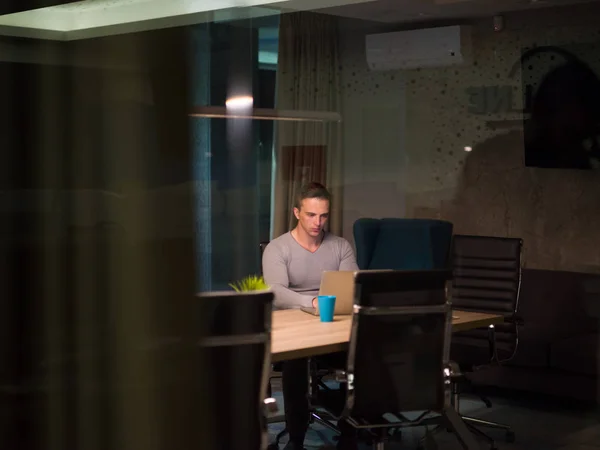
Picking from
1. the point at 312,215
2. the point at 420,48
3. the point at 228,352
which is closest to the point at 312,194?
the point at 312,215

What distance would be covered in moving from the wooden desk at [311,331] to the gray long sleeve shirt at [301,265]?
0.08m

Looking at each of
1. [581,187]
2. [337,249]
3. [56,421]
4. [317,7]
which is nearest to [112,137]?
[56,421]

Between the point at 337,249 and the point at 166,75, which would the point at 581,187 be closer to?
the point at 337,249

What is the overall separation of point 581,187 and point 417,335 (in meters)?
2.55

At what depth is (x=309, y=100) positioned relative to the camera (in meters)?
6.39

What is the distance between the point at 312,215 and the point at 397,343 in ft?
3.52

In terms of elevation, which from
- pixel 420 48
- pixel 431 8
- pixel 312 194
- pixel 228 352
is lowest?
pixel 228 352

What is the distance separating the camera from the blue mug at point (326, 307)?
356cm

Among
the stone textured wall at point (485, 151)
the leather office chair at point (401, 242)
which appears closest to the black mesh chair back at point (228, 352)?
the leather office chair at point (401, 242)

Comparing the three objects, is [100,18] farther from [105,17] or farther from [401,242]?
[401,242]

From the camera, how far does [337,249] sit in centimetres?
415

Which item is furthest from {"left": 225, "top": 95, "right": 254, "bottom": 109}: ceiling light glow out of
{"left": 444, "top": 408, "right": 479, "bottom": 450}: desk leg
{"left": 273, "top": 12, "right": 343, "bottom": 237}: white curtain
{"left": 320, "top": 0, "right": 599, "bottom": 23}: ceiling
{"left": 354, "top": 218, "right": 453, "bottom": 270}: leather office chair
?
{"left": 273, "top": 12, "right": 343, "bottom": 237}: white curtain

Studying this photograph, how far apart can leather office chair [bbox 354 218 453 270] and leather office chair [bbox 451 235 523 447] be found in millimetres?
437

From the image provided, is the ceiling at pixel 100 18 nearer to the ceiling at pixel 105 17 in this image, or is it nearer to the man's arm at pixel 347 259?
the ceiling at pixel 105 17
